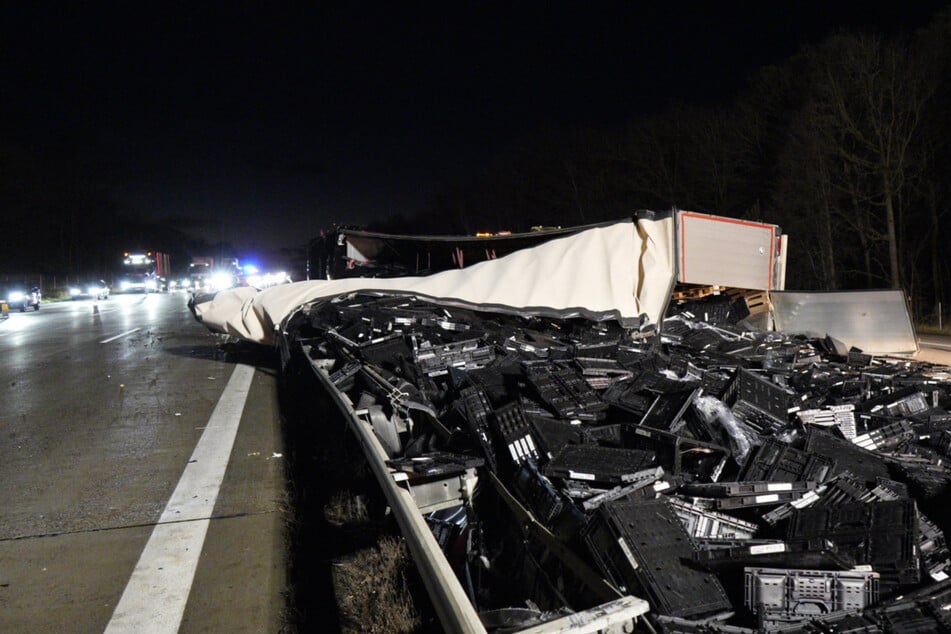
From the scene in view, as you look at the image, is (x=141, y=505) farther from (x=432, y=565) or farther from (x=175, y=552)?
(x=432, y=565)

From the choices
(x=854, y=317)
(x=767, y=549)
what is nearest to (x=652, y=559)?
(x=767, y=549)

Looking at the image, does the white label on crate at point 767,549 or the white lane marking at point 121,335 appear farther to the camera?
the white lane marking at point 121,335

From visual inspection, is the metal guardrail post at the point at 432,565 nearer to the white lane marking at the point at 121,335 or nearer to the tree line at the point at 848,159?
the white lane marking at the point at 121,335

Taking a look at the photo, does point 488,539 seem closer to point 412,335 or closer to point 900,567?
point 900,567

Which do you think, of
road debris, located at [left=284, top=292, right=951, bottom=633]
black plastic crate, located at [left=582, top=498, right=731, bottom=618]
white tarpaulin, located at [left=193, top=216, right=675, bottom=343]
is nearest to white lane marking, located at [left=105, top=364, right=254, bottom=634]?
road debris, located at [left=284, top=292, right=951, bottom=633]

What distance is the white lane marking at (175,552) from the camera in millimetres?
3352

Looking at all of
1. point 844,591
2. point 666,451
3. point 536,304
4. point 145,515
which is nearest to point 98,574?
point 145,515

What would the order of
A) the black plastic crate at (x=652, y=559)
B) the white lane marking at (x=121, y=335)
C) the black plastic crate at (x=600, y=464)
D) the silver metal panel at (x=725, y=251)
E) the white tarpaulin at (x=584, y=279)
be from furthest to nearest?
the white lane marking at (x=121, y=335) → the silver metal panel at (x=725, y=251) → the white tarpaulin at (x=584, y=279) → the black plastic crate at (x=600, y=464) → the black plastic crate at (x=652, y=559)

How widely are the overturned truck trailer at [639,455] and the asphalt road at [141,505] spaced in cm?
104

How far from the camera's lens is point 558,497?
12.0ft

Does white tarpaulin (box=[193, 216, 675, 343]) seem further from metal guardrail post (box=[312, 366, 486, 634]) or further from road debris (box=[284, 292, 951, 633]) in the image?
metal guardrail post (box=[312, 366, 486, 634])

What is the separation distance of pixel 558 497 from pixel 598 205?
3983 centimetres

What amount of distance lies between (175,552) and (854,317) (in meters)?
11.0

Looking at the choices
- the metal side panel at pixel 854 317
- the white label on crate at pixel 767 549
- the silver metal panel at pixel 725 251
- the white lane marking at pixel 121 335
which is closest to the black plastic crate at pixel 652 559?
the white label on crate at pixel 767 549
